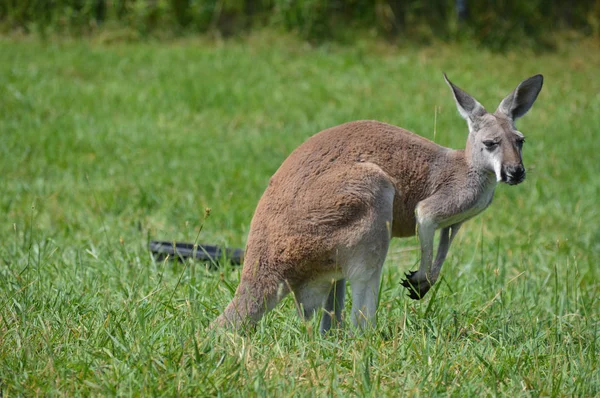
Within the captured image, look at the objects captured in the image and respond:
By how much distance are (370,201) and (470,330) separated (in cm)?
83

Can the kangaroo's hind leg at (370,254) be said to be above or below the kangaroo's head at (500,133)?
below

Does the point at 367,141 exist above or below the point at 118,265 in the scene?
above

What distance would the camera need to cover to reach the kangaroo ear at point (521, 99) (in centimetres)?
351

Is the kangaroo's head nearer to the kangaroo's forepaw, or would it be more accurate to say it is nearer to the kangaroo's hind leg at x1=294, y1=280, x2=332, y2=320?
the kangaroo's forepaw

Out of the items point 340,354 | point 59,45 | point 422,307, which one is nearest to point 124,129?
point 59,45

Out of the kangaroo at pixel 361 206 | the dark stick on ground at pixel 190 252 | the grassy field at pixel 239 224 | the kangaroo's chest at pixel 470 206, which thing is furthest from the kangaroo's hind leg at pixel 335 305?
the dark stick on ground at pixel 190 252

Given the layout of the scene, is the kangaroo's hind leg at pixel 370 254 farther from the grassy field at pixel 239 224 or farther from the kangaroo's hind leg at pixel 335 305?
the kangaroo's hind leg at pixel 335 305

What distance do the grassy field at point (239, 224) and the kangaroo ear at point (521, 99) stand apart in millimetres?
401

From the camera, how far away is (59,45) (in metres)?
10.7

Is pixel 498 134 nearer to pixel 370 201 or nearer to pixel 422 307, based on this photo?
pixel 370 201

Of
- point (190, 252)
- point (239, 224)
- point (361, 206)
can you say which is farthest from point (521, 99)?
point (239, 224)

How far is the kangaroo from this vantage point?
3188 millimetres

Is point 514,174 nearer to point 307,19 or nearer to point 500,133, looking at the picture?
point 500,133

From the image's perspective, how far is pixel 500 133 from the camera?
339cm
